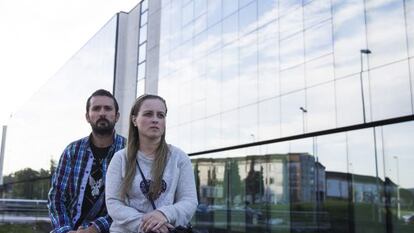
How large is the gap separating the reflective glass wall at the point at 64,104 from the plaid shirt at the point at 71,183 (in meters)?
→ 26.3

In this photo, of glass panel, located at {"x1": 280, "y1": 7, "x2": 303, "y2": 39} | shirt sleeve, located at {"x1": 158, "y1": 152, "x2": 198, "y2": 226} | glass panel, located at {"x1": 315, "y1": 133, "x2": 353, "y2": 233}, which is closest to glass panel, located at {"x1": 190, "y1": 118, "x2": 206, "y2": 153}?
glass panel, located at {"x1": 280, "y1": 7, "x2": 303, "y2": 39}

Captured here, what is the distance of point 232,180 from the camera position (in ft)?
60.6

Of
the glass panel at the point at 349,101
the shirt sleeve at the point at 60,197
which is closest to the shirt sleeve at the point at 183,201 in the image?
the shirt sleeve at the point at 60,197

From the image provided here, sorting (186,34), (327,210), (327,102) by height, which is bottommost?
(327,210)

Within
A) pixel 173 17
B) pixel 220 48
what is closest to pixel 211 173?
pixel 220 48

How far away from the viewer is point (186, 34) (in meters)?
23.8

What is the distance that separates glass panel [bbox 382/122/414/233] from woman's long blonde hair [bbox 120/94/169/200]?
382 inches

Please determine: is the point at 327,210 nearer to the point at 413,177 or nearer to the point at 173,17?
the point at 413,177

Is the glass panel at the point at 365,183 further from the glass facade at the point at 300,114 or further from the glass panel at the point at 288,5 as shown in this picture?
the glass panel at the point at 288,5

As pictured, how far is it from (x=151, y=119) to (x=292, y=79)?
1391cm

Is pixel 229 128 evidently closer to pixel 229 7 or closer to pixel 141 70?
pixel 229 7

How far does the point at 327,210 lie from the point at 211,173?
6891 millimetres

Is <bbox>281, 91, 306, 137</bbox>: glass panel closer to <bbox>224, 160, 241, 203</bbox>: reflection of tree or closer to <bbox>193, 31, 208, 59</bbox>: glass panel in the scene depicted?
<bbox>224, 160, 241, 203</bbox>: reflection of tree

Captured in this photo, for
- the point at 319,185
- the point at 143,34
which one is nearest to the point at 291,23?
the point at 319,185
